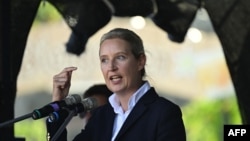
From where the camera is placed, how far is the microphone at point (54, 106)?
2.10 metres

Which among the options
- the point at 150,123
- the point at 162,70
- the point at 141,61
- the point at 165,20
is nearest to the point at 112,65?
the point at 141,61

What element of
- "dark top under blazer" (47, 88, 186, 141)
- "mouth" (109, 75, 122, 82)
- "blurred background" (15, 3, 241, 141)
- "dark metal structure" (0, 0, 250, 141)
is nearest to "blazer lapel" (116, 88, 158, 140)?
"dark top under blazer" (47, 88, 186, 141)

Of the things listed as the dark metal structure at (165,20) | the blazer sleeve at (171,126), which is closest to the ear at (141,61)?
the blazer sleeve at (171,126)

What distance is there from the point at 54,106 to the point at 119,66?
10.6 inches

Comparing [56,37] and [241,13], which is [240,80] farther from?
[56,37]

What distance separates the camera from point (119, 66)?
224cm

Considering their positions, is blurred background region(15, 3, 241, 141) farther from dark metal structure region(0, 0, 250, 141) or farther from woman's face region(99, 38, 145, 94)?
woman's face region(99, 38, 145, 94)

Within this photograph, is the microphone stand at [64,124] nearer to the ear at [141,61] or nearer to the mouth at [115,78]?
the mouth at [115,78]

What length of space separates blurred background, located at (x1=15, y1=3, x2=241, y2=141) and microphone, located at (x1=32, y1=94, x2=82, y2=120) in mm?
2020

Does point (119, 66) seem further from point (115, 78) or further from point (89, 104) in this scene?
point (89, 104)

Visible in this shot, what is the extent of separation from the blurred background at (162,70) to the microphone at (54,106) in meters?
2.02

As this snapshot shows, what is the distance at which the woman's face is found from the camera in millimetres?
2234

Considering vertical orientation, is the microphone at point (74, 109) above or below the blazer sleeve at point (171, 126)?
above

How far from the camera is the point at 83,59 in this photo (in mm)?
4422
